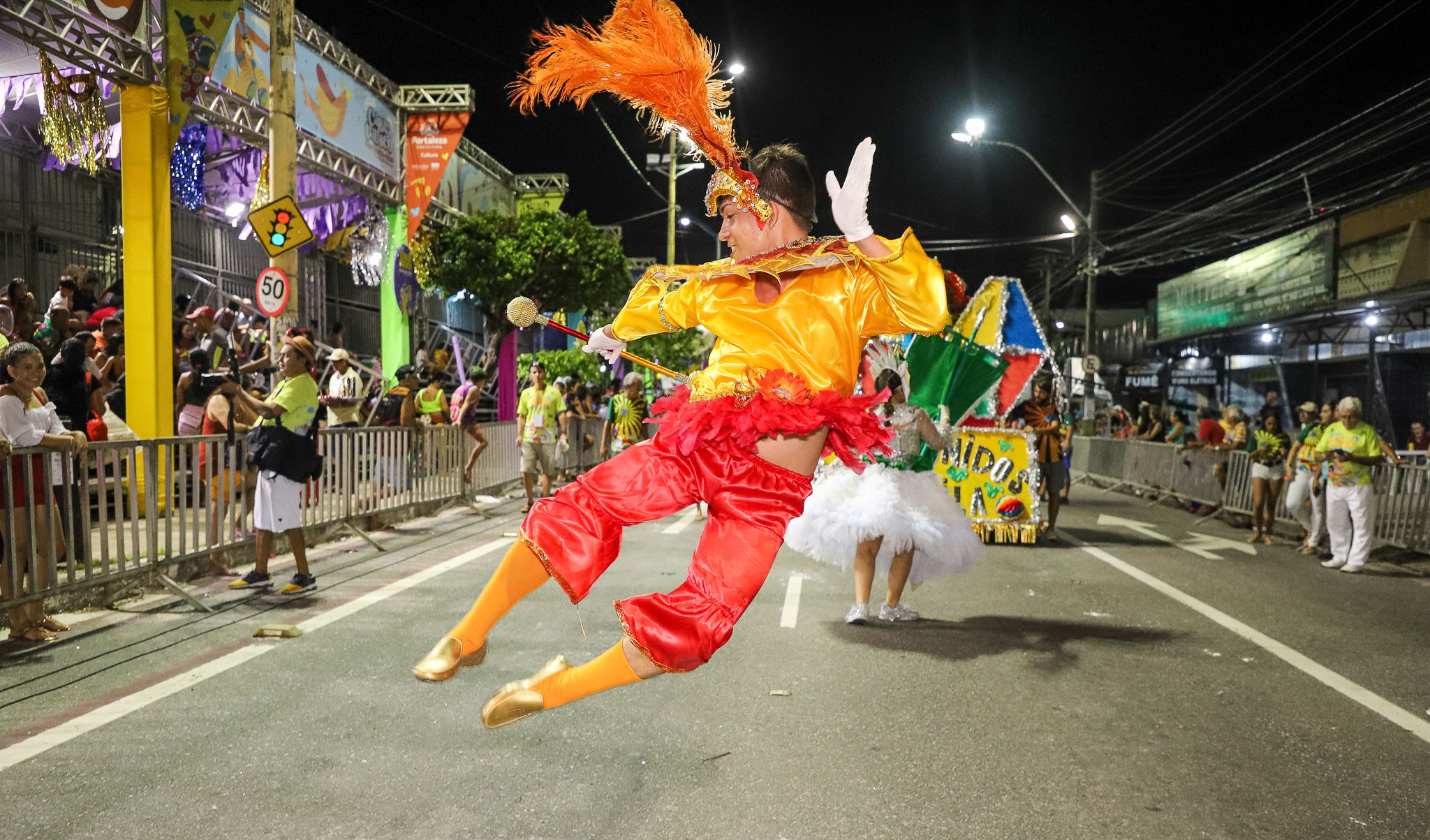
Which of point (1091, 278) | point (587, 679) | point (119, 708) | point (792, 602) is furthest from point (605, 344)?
point (1091, 278)

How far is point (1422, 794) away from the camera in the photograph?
3.41 metres

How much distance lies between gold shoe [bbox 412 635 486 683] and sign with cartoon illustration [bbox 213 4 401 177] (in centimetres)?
1136

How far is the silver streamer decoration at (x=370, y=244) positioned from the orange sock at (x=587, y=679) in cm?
1913

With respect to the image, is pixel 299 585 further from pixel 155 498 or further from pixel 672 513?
pixel 672 513

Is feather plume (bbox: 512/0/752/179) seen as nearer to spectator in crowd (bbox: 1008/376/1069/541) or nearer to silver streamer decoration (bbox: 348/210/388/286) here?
spectator in crowd (bbox: 1008/376/1069/541)

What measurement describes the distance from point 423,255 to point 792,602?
54.4 feet

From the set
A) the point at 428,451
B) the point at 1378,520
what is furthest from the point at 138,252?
the point at 1378,520

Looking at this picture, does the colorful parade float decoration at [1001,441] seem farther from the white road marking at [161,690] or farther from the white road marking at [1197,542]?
the white road marking at [161,690]

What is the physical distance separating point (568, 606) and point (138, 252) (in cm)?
712

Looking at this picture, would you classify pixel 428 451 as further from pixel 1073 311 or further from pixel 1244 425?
pixel 1073 311

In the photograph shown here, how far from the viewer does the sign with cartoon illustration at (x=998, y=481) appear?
33.9ft

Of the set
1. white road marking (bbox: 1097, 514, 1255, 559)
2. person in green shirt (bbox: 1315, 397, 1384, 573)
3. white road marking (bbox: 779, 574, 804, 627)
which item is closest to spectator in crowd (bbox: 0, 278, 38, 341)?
white road marking (bbox: 779, 574, 804, 627)

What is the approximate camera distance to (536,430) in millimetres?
12938

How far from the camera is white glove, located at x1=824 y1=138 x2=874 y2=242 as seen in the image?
269 cm
